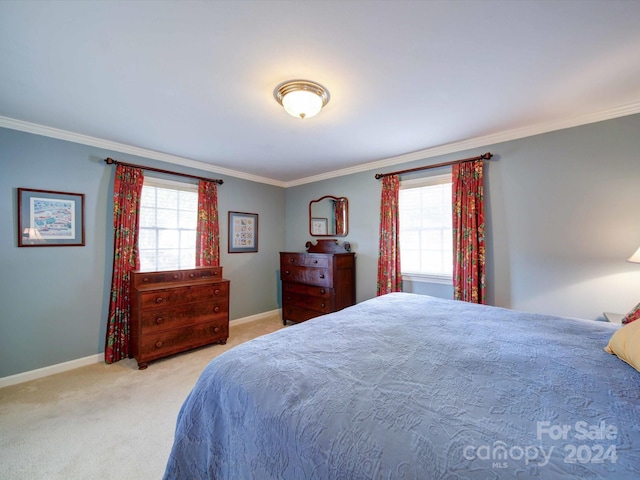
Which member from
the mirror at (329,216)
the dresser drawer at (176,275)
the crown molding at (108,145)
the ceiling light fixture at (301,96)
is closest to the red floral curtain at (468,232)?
the mirror at (329,216)

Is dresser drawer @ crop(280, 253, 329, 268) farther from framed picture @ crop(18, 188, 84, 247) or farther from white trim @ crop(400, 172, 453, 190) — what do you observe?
framed picture @ crop(18, 188, 84, 247)

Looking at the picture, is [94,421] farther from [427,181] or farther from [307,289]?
[427,181]

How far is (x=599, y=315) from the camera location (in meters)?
2.38

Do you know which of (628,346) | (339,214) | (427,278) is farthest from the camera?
(339,214)

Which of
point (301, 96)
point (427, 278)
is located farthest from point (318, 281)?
point (301, 96)

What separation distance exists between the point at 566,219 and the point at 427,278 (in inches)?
59.5

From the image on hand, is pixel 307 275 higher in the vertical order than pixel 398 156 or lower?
lower

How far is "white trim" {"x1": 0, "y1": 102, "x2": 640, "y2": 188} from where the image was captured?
2385 millimetres

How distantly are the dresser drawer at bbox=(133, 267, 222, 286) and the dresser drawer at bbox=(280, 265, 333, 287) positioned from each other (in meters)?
1.09

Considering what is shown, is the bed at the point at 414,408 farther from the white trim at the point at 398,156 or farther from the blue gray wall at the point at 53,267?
the blue gray wall at the point at 53,267

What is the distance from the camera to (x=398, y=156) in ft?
11.8

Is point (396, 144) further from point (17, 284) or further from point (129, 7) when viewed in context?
point (17, 284)

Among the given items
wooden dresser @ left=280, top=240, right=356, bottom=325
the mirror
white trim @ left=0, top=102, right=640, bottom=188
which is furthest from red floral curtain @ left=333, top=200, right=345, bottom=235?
white trim @ left=0, top=102, right=640, bottom=188

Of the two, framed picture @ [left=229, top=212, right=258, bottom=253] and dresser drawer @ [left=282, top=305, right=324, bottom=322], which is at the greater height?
framed picture @ [left=229, top=212, right=258, bottom=253]
